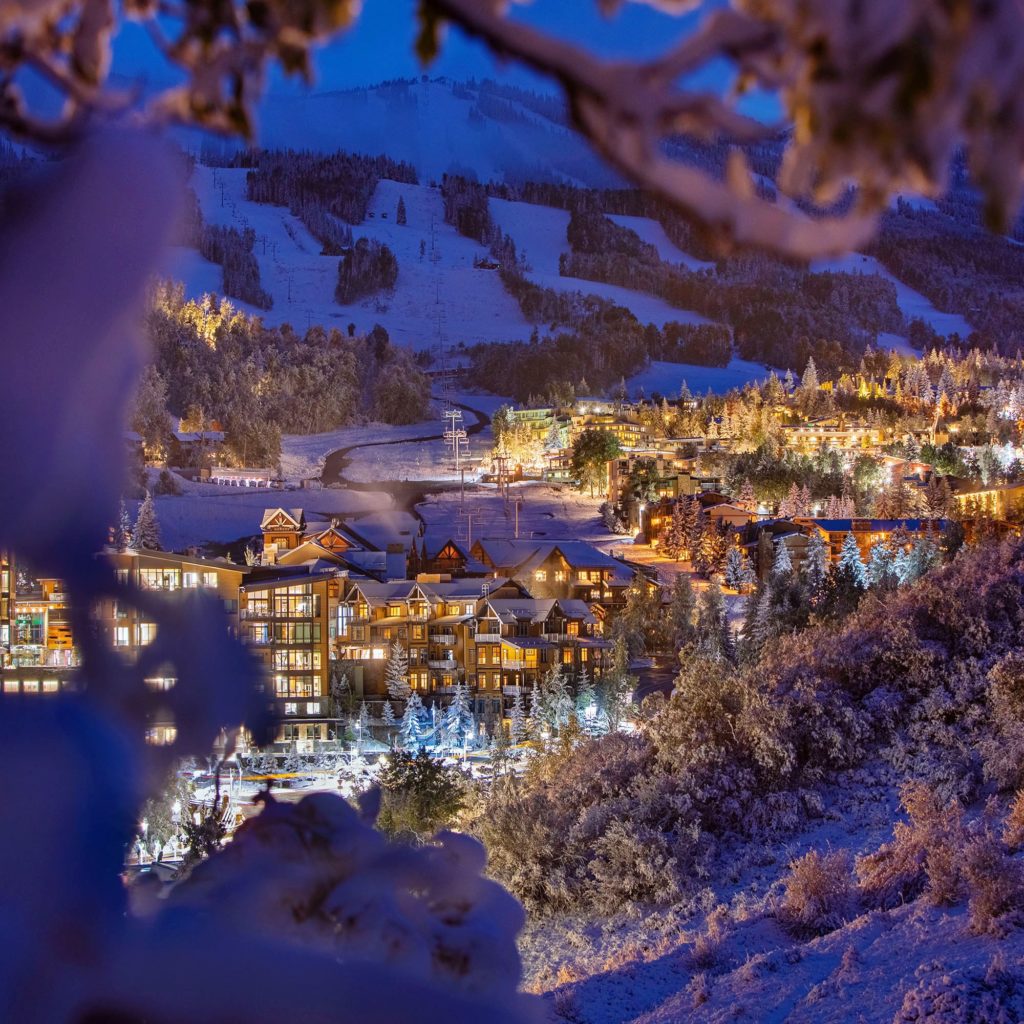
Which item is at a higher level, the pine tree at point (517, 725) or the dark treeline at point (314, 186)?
the dark treeline at point (314, 186)

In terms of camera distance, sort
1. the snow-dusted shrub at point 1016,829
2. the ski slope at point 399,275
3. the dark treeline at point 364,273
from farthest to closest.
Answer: the dark treeline at point 364,273 < the ski slope at point 399,275 < the snow-dusted shrub at point 1016,829

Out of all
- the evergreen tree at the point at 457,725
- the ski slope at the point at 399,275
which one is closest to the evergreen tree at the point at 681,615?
the evergreen tree at the point at 457,725

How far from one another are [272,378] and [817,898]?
30.5m

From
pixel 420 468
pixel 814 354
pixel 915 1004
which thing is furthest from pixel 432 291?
pixel 915 1004

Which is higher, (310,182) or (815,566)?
(310,182)

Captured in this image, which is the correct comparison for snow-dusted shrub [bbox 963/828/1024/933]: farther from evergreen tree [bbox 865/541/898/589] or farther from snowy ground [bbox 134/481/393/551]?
snowy ground [bbox 134/481/393/551]

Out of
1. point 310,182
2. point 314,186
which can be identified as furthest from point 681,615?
point 310,182

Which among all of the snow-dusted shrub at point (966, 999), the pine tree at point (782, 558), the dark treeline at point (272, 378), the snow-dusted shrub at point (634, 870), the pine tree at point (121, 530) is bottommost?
the snow-dusted shrub at point (634, 870)

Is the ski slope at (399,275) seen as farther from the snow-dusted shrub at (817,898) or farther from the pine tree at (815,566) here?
the snow-dusted shrub at (817,898)

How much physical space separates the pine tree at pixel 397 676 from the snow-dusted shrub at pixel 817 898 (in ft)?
25.0

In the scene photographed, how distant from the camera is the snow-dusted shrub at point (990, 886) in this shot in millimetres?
3678

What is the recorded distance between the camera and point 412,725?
1062 cm

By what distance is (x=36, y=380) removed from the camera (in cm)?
133

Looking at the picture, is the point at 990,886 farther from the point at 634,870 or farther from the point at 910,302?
the point at 910,302
